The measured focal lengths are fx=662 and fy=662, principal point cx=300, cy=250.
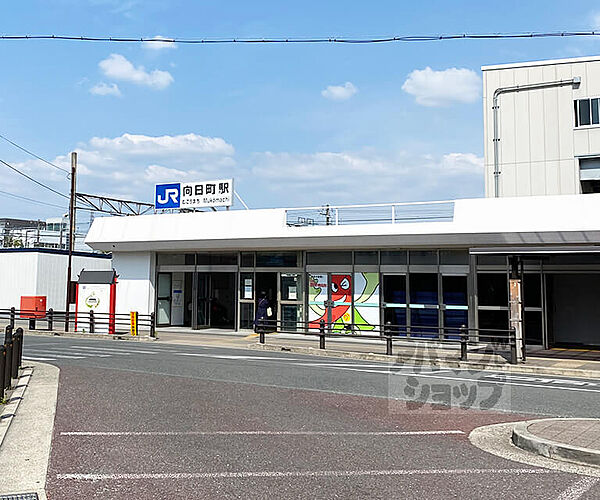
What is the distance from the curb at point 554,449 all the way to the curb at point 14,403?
20.0ft

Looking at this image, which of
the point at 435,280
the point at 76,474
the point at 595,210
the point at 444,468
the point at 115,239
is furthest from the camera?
the point at 115,239

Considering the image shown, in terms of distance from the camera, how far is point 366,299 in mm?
25250

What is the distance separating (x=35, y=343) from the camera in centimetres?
2222

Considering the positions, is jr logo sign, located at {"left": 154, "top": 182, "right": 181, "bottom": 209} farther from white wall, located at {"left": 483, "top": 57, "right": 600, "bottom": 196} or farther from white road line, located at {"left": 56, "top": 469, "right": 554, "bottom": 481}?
white road line, located at {"left": 56, "top": 469, "right": 554, "bottom": 481}

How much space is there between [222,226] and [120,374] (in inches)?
535

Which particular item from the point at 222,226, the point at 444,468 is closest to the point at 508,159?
the point at 222,226

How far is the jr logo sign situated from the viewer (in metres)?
29.9

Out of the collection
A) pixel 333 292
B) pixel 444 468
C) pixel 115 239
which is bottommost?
pixel 444 468

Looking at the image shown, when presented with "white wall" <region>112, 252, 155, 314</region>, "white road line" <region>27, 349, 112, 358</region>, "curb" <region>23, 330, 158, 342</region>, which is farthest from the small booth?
"white road line" <region>27, 349, 112, 358</region>

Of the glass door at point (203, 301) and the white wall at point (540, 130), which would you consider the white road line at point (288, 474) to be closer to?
the glass door at point (203, 301)

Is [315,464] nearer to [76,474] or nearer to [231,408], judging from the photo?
[76,474]

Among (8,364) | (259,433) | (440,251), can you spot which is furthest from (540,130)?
(259,433)

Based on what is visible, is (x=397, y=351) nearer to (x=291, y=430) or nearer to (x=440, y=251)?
(x=440, y=251)

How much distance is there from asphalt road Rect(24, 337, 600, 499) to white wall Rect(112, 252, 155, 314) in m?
13.4
